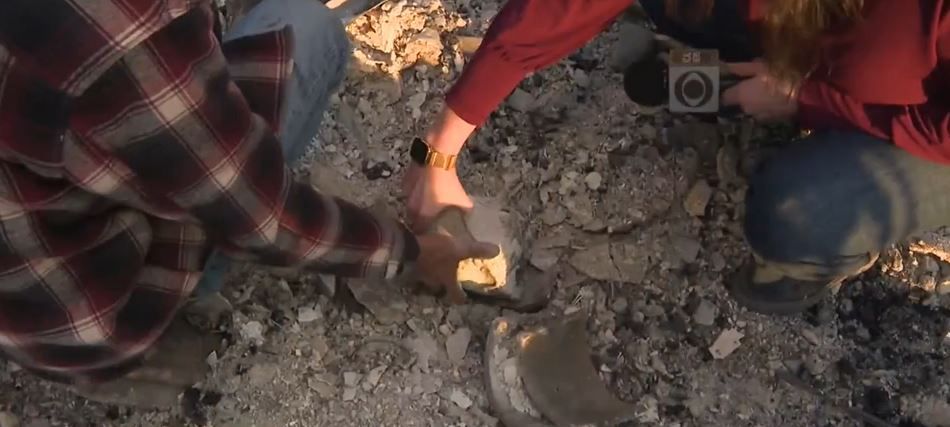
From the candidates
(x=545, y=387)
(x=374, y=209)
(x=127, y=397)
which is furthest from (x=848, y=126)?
(x=127, y=397)

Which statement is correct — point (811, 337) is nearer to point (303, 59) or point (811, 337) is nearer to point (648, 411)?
point (648, 411)

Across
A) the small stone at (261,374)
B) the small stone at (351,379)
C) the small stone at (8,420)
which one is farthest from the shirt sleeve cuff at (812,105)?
the small stone at (8,420)

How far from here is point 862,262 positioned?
4.43 ft

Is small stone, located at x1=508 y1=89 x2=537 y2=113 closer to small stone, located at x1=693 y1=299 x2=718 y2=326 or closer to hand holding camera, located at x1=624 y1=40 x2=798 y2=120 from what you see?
hand holding camera, located at x1=624 y1=40 x2=798 y2=120

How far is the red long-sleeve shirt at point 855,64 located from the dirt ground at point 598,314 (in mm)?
313

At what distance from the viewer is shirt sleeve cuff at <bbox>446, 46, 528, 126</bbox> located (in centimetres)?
123

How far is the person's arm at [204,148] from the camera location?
0.78 metres

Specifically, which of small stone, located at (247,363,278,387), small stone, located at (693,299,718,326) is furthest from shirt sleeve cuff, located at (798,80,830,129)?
small stone, located at (247,363,278,387)

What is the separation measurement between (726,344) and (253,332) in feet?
2.48

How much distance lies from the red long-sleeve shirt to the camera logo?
0.20m

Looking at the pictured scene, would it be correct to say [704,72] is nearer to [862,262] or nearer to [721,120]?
[721,120]

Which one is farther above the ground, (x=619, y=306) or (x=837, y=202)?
(x=837, y=202)

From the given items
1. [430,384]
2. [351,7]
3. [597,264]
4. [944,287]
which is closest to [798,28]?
[597,264]

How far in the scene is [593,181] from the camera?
62.2 inches
